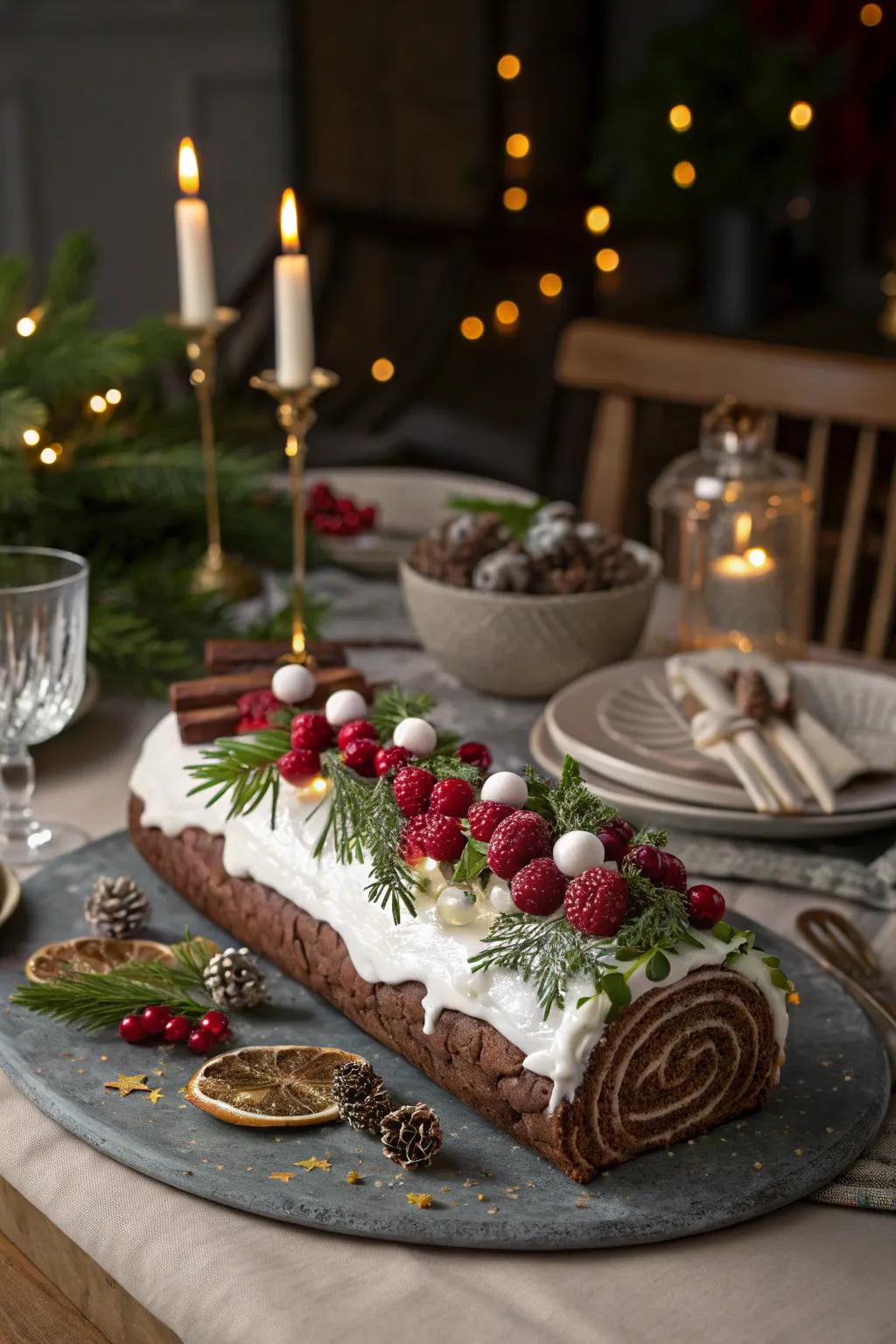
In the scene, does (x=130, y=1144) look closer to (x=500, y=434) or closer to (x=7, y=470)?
(x=7, y=470)

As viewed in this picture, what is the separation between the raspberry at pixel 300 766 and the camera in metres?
1.04

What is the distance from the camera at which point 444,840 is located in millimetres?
892

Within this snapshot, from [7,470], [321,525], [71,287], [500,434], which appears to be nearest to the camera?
[7,470]

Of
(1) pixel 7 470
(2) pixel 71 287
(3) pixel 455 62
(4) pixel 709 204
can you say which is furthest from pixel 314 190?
(1) pixel 7 470

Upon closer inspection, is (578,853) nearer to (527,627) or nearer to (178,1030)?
(178,1030)

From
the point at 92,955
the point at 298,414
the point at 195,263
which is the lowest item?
the point at 92,955

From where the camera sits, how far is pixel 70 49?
4.03m

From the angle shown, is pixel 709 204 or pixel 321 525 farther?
pixel 709 204

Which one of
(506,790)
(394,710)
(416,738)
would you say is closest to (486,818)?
(506,790)

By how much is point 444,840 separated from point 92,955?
0.29 metres

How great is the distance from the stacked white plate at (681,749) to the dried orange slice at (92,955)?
0.36 meters

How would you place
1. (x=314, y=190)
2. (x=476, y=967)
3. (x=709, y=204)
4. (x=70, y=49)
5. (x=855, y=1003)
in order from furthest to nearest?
(x=314, y=190) → (x=70, y=49) → (x=709, y=204) → (x=855, y=1003) → (x=476, y=967)

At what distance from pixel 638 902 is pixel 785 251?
3700 mm

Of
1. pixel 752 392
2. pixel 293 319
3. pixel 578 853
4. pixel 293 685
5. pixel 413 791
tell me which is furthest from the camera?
pixel 752 392
